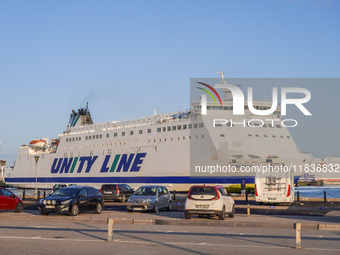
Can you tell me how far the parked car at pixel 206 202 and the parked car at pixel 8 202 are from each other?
30.7 ft

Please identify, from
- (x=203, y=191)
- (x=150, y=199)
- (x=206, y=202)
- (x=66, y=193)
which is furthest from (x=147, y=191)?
(x=206, y=202)

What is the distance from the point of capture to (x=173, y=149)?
2392 inches

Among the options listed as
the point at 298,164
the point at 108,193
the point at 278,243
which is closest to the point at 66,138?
the point at 298,164

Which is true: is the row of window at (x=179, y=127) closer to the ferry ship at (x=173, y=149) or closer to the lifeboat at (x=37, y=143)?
the ferry ship at (x=173, y=149)

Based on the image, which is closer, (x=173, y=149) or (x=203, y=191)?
(x=203, y=191)

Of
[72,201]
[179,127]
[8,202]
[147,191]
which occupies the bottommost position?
[8,202]

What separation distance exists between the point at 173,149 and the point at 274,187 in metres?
30.9

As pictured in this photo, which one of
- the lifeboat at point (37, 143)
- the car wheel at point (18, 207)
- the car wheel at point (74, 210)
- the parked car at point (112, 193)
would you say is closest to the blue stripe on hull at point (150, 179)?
the lifeboat at point (37, 143)

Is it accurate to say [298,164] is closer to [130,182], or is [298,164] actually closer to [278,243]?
[130,182]

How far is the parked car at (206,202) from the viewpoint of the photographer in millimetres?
18516

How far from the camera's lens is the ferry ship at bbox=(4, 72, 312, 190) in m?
56.3

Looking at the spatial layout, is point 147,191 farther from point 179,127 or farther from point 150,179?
point 150,179

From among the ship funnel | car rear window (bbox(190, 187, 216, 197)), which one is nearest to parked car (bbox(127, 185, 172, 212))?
car rear window (bbox(190, 187, 216, 197))

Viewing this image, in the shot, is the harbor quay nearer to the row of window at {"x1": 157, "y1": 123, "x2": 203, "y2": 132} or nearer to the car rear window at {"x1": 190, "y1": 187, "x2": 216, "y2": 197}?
the car rear window at {"x1": 190, "y1": 187, "x2": 216, "y2": 197}
